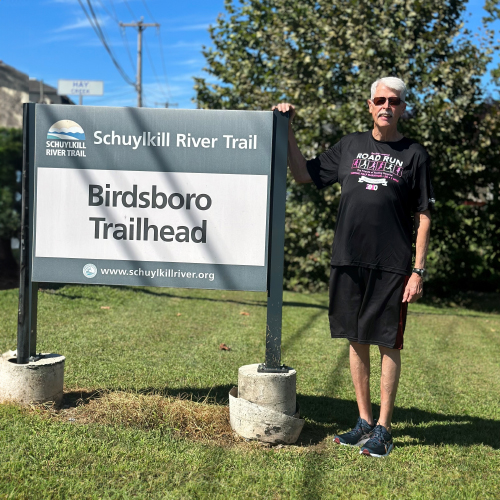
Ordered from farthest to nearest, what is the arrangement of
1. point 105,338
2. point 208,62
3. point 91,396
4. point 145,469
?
point 208,62 < point 105,338 < point 91,396 < point 145,469

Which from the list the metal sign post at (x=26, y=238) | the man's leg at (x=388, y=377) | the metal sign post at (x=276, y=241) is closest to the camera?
the man's leg at (x=388, y=377)

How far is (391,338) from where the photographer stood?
356cm

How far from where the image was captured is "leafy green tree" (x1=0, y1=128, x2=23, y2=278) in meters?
12.6

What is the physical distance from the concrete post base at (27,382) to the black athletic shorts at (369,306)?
178 cm

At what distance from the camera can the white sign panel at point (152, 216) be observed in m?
3.83

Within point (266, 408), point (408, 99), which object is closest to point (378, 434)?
point (266, 408)

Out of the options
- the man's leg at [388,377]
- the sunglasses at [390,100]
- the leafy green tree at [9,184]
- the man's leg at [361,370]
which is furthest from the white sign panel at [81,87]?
the man's leg at [388,377]

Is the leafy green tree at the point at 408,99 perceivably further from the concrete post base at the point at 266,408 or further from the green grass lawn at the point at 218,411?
the concrete post base at the point at 266,408

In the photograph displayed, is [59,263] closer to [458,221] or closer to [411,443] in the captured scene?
[411,443]

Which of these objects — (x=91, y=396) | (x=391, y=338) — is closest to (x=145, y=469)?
(x=91, y=396)

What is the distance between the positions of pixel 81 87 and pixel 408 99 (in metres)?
6.25

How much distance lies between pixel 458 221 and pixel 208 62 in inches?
285

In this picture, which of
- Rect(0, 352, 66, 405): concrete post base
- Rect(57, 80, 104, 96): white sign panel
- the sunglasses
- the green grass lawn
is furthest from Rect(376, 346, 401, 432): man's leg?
Rect(57, 80, 104, 96): white sign panel

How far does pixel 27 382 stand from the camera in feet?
12.6
